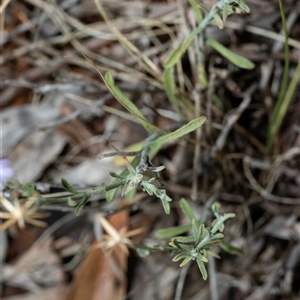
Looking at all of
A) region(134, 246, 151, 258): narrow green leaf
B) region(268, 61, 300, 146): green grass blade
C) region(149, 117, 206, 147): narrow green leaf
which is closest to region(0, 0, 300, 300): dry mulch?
region(268, 61, 300, 146): green grass blade

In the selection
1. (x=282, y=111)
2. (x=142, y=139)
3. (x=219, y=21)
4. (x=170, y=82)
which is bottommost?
(x=142, y=139)

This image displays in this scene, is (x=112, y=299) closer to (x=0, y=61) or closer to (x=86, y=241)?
(x=86, y=241)

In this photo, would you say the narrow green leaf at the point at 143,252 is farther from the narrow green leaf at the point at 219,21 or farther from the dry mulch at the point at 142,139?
the narrow green leaf at the point at 219,21

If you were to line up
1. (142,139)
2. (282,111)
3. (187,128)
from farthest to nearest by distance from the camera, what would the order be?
(142,139) < (282,111) < (187,128)

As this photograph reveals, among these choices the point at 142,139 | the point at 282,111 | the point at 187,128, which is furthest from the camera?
the point at 142,139

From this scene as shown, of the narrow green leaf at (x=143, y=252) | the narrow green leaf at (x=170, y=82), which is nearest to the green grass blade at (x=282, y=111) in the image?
the narrow green leaf at (x=170, y=82)

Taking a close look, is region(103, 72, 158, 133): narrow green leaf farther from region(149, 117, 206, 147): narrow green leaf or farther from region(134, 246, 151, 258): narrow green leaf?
region(134, 246, 151, 258): narrow green leaf

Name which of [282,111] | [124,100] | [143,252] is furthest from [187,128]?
[282,111]

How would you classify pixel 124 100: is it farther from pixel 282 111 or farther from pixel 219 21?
pixel 282 111

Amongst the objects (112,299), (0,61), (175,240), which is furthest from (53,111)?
(175,240)

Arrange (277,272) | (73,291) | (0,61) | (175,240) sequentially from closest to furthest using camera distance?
1. (175,240)
2. (277,272)
3. (73,291)
4. (0,61)

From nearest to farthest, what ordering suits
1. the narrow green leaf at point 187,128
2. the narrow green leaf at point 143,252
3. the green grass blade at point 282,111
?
the narrow green leaf at point 187,128 < the narrow green leaf at point 143,252 < the green grass blade at point 282,111
